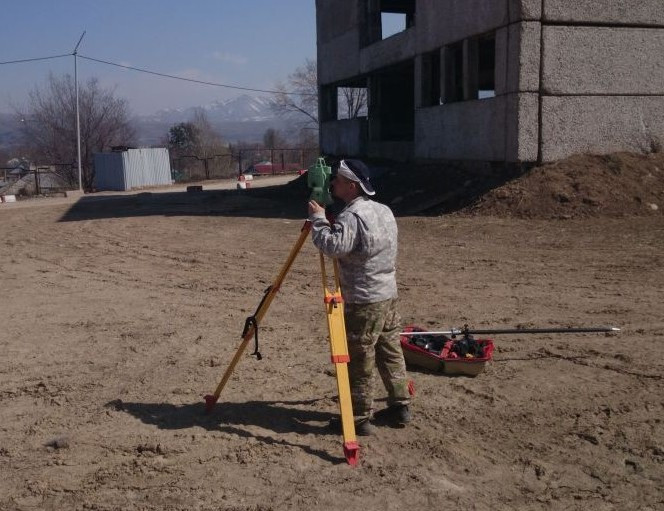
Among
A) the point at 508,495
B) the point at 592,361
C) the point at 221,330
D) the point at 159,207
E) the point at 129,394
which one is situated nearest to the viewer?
the point at 508,495

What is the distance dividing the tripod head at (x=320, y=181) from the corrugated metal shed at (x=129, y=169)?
30728mm

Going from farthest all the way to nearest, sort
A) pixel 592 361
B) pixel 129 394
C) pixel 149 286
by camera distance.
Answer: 1. pixel 149 286
2. pixel 592 361
3. pixel 129 394

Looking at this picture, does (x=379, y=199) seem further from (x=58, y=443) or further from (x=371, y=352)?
(x=58, y=443)

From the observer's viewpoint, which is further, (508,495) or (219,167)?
(219,167)

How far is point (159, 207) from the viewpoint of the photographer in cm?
1900

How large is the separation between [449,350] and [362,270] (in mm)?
1558

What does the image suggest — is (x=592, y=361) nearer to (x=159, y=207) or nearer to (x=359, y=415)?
(x=359, y=415)

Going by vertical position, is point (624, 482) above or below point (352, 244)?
below

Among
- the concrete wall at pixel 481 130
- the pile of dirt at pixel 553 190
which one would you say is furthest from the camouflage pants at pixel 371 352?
the concrete wall at pixel 481 130

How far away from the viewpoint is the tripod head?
3740 millimetres

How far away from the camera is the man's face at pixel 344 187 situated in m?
3.89

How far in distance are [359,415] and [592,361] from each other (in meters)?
2.27

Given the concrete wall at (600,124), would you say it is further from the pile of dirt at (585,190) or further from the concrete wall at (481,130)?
the concrete wall at (481,130)

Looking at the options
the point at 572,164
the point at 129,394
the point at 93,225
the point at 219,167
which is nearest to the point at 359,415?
the point at 129,394
